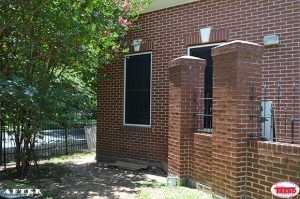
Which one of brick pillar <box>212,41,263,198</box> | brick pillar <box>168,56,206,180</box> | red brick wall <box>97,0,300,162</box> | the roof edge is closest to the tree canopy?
the roof edge

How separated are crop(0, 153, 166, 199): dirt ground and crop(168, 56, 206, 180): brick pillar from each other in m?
1.05

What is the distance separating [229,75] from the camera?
5211 mm

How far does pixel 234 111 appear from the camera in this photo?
5055 millimetres

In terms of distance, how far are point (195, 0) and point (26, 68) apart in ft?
14.2

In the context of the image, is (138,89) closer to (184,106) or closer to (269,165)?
(184,106)

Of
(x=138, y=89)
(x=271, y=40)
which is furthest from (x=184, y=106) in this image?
(x=138, y=89)

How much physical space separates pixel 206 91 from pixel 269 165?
3799 millimetres

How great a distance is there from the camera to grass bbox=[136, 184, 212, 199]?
5.86 m

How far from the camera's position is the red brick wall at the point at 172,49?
6867 millimetres

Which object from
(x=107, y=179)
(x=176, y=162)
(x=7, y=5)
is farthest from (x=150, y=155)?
(x=7, y=5)

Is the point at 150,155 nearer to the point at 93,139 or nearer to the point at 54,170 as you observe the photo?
the point at 54,170
